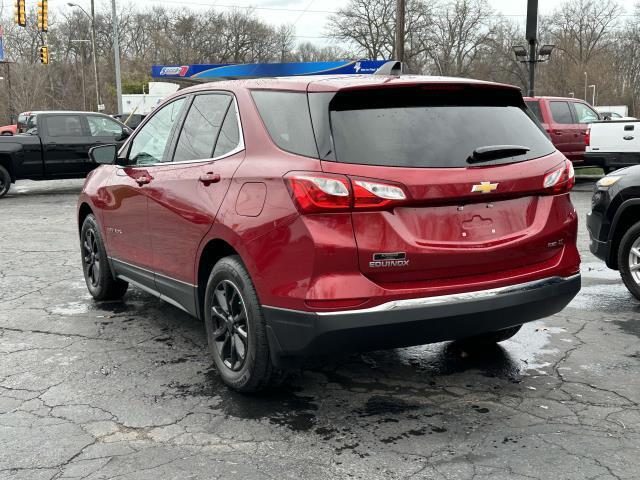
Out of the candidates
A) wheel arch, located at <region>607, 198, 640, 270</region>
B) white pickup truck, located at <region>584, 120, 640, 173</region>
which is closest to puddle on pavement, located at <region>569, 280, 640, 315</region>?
wheel arch, located at <region>607, 198, 640, 270</region>

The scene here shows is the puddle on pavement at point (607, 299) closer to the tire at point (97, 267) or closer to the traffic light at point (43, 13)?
the tire at point (97, 267)

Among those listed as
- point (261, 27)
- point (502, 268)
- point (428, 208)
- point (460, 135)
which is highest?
point (261, 27)

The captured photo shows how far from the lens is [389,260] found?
327cm

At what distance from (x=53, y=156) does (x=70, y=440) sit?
44.7ft

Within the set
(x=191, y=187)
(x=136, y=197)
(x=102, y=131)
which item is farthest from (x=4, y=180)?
(x=191, y=187)

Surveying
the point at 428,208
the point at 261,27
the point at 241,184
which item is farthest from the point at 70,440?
the point at 261,27

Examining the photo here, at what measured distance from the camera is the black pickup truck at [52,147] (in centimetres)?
1540

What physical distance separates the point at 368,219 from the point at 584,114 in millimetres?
15984

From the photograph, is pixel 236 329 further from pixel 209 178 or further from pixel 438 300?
pixel 438 300

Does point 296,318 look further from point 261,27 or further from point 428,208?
point 261,27

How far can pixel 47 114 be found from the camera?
53.3 ft

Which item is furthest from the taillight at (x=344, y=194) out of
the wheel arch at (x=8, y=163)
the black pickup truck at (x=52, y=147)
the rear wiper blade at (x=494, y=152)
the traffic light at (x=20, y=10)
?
the traffic light at (x=20, y=10)

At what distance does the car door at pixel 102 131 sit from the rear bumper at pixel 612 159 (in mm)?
10713

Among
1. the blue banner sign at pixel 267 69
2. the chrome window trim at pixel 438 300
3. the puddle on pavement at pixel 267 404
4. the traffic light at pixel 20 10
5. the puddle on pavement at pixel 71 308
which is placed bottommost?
the puddle on pavement at pixel 267 404
